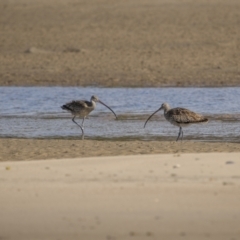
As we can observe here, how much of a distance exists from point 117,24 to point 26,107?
1108 cm

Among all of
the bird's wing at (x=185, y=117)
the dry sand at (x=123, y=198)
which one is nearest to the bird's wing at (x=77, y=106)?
the bird's wing at (x=185, y=117)

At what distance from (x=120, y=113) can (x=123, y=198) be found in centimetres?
899

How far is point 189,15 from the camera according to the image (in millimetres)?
28641

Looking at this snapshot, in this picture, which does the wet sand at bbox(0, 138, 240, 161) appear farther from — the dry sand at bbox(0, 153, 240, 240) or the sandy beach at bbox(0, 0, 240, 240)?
the dry sand at bbox(0, 153, 240, 240)

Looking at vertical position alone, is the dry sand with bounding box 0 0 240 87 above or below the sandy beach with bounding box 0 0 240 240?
above

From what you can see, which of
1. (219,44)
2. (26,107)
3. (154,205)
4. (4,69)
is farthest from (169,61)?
(154,205)

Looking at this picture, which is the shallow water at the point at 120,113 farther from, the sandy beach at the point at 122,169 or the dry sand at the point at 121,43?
the dry sand at the point at 121,43

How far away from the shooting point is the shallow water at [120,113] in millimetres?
13688

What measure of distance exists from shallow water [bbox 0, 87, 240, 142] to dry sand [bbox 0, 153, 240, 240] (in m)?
4.03

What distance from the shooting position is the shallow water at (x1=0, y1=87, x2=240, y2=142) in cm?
1369

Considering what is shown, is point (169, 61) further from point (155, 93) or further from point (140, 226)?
point (140, 226)

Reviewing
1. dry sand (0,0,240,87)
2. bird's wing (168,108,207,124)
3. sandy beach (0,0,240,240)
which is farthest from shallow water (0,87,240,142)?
dry sand (0,0,240,87)

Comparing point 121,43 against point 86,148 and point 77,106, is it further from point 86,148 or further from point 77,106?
point 86,148

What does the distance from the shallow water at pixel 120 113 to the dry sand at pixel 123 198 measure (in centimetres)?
403
